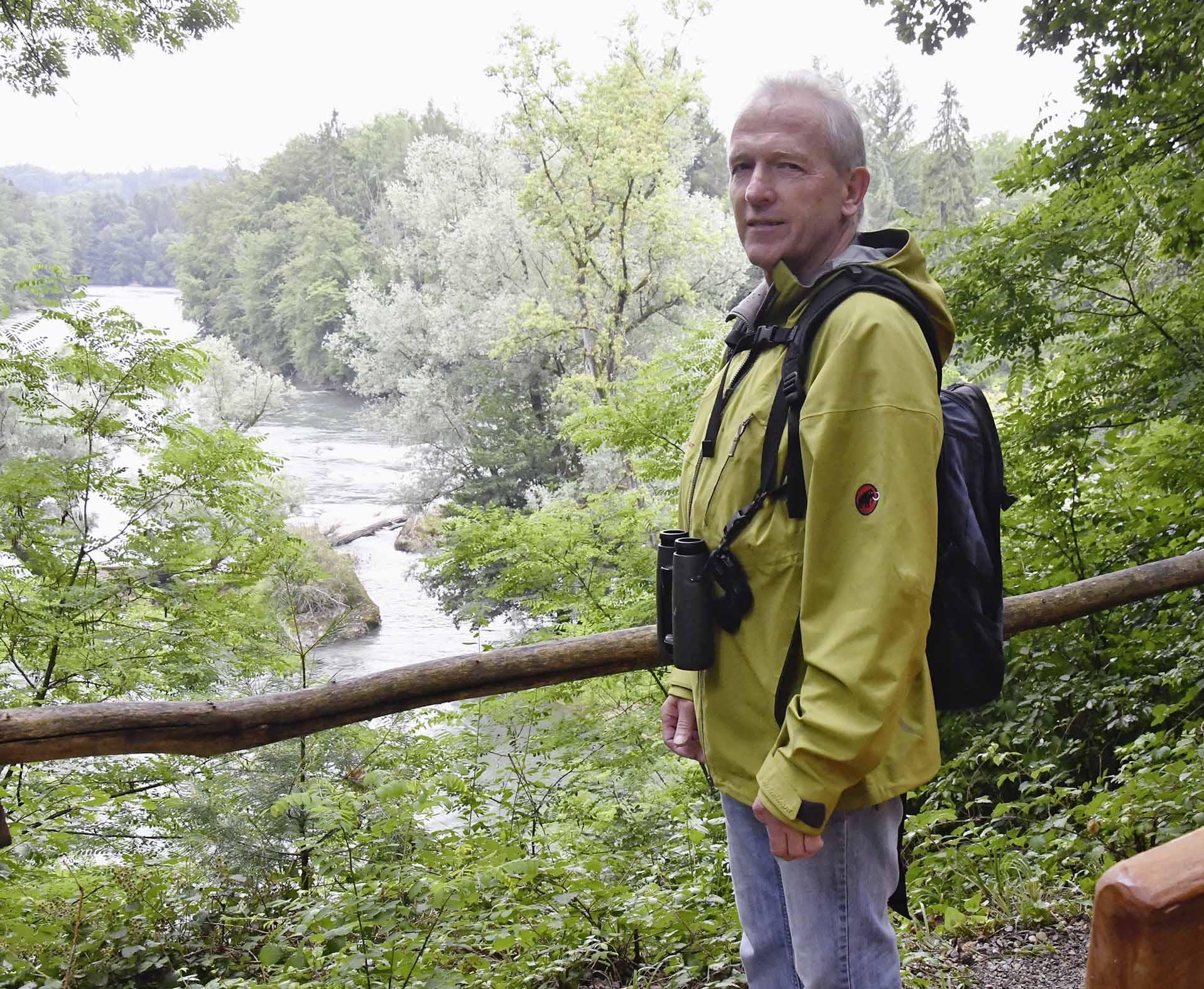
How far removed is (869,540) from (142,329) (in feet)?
17.0

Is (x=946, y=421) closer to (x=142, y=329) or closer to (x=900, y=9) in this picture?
(x=142, y=329)

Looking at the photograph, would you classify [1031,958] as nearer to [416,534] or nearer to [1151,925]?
[1151,925]

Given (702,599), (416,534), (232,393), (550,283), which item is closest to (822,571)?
(702,599)

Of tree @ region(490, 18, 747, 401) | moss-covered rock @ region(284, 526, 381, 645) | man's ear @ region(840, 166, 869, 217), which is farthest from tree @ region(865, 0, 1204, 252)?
tree @ region(490, 18, 747, 401)

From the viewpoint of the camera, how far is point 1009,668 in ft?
14.3

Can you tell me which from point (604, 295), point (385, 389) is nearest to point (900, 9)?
point (604, 295)

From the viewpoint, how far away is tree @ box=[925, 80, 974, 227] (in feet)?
119

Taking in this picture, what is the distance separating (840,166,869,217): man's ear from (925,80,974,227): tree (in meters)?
37.7

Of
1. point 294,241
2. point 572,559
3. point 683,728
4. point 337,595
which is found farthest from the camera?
point 294,241

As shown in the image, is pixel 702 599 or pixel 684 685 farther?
pixel 684 685

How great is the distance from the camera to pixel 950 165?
3725 cm

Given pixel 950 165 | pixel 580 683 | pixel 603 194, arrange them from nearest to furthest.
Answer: pixel 580 683 < pixel 603 194 < pixel 950 165

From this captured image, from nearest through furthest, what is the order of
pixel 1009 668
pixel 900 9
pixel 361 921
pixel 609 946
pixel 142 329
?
1. pixel 361 921
2. pixel 609 946
3. pixel 1009 668
4. pixel 142 329
5. pixel 900 9

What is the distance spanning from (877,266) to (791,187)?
0.65 feet
